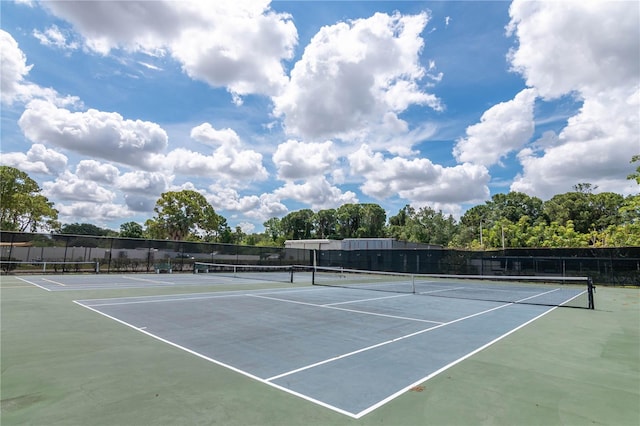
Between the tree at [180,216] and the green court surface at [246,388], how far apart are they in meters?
45.5

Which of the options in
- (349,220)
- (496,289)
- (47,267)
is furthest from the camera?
(349,220)

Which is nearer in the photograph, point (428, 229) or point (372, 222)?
point (428, 229)

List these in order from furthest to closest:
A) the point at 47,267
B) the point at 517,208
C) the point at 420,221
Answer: the point at 420,221
the point at 517,208
the point at 47,267

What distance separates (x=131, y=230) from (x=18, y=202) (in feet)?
187

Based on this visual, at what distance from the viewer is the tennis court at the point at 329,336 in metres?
4.49

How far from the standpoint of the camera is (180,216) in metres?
50.2

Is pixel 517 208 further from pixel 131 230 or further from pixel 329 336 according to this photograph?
pixel 131 230

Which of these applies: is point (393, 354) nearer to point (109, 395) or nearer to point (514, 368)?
point (514, 368)

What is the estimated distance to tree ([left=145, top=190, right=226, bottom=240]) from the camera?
4941 cm

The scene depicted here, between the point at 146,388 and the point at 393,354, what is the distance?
3763 millimetres

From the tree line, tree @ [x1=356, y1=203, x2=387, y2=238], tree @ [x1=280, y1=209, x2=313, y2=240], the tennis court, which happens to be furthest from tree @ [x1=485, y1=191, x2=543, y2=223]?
the tennis court

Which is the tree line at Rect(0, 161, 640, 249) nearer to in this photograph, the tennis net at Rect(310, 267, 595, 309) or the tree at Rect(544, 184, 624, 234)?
the tree at Rect(544, 184, 624, 234)

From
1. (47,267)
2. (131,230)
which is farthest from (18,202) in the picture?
(131,230)

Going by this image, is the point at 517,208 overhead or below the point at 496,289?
overhead
